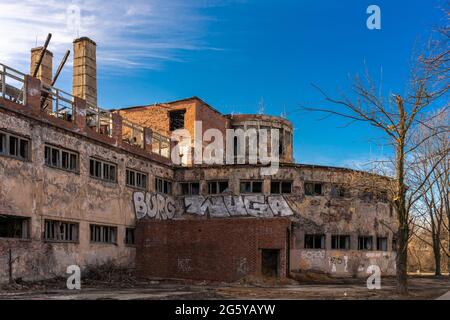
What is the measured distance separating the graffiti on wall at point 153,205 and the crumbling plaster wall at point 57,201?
0.69 m

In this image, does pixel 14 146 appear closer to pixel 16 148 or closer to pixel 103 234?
pixel 16 148

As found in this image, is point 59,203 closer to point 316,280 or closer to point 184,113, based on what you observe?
point 316,280

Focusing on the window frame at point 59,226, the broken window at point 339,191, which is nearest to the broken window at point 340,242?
the broken window at point 339,191

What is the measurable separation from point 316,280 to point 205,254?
21.4 ft

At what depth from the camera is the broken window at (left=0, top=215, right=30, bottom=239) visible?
66.6ft

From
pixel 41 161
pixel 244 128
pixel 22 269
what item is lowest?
pixel 22 269

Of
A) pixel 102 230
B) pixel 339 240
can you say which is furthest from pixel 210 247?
pixel 339 240

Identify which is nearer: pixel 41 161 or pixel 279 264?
pixel 41 161

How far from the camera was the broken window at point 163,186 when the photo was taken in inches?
1253

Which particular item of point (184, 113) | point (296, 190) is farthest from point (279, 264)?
point (184, 113)

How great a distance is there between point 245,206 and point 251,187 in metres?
1.19

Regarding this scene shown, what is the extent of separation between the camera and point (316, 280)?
29.4 metres

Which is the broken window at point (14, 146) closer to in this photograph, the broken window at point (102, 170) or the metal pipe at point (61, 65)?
the broken window at point (102, 170)

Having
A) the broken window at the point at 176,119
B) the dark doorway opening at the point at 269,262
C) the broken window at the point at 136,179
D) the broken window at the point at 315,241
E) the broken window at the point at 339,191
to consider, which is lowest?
the dark doorway opening at the point at 269,262
